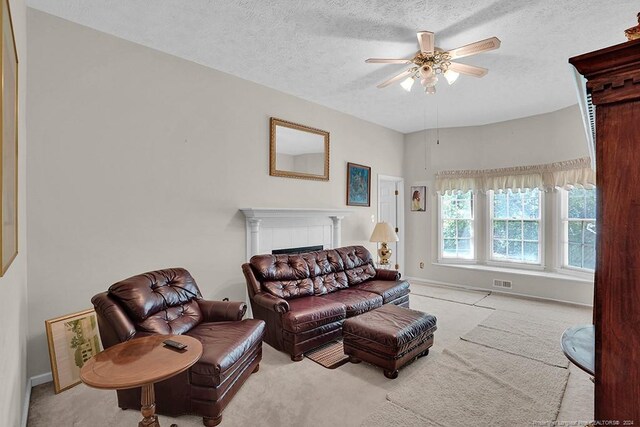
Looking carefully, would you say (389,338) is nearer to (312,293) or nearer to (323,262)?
(312,293)

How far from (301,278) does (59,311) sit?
225 cm

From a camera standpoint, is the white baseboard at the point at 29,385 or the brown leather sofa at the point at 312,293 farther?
the brown leather sofa at the point at 312,293

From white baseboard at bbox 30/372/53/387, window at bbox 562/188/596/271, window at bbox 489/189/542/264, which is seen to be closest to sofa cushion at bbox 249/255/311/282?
white baseboard at bbox 30/372/53/387

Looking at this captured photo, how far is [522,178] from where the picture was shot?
203 inches

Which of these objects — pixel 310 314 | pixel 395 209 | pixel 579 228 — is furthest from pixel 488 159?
pixel 310 314

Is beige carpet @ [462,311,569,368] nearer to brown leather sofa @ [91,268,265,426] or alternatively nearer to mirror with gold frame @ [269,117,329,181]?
brown leather sofa @ [91,268,265,426]

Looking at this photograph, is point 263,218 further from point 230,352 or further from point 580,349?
point 580,349

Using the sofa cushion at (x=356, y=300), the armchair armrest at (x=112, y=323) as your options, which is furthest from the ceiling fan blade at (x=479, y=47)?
the armchair armrest at (x=112, y=323)

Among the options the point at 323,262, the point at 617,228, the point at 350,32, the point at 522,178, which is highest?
the point at 350,32

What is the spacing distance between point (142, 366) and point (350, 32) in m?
2.94

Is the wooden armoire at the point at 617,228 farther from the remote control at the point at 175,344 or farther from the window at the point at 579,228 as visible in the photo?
the window at the point at 579,228

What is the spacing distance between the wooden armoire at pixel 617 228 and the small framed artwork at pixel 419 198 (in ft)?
18.7

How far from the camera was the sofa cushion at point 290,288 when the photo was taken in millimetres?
3388

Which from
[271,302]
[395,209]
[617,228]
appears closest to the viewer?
[617,228]
